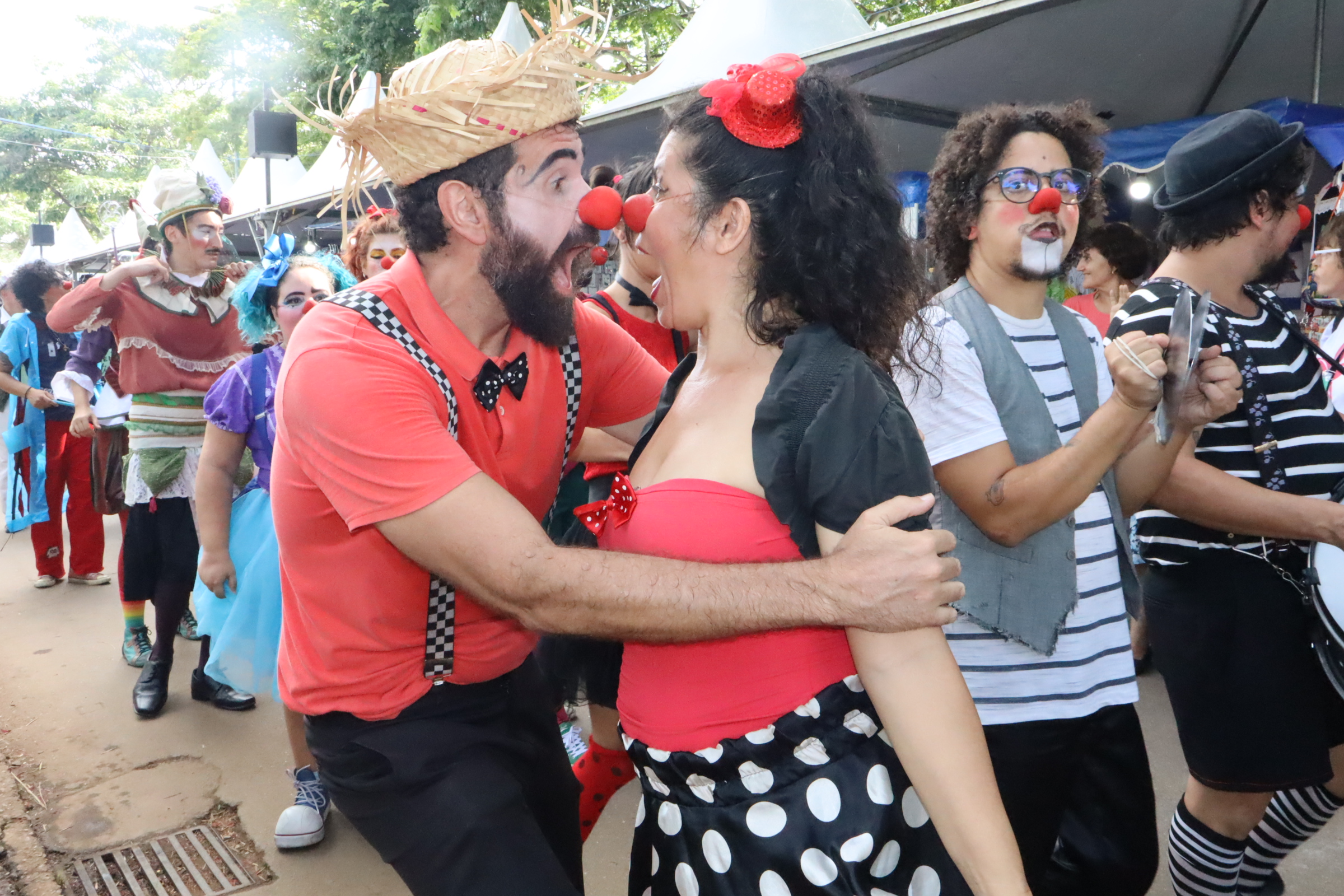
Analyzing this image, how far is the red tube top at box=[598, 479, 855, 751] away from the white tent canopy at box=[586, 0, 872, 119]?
491 centimetres

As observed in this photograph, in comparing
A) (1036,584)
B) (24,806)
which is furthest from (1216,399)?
(24,806)

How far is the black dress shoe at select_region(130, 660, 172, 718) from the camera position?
432 cm

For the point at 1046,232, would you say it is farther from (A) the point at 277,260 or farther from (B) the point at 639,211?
(A) the point at 277,260

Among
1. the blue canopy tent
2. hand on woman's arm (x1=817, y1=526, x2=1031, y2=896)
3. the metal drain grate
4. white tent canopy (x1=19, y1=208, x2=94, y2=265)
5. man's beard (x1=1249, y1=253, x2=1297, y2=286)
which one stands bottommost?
white tent canopy (x1=19, y1=208, x2=94, y2=265)

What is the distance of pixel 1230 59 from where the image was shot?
5664mm

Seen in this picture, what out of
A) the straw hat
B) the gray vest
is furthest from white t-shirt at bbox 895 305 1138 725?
the straw hat

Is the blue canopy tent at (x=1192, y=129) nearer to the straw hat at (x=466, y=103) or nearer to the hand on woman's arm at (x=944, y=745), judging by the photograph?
the straw hat at (x=466, y=103)

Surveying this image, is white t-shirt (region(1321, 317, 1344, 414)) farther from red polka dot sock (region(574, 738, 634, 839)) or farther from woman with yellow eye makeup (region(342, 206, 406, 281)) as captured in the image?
woman with yellow eye makeup (region(342, 206, 406, 281))

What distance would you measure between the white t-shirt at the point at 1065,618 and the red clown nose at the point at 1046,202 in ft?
0.85

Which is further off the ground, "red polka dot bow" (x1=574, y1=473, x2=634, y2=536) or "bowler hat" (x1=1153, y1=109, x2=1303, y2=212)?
"bowler hat" (x1=1153, y1=109, x2=1303, y2=212)

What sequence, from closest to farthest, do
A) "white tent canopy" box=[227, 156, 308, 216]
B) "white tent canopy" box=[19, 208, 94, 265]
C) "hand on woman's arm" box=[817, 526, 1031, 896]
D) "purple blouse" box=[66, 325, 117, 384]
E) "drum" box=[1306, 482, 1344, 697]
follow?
"hand on woman's arm" box=[817, 526, 1031, 896], "drum" box=[1306, 482, 1344, 697], "purple blouse" box=[66, 325, 117, 384], "white tent canopy" box=[227, 156, 308, 216], "white tent canopy" box=[19, 208, 94, 265]

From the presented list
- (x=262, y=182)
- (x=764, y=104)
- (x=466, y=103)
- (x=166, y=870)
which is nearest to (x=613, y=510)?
(x=764, y=104)

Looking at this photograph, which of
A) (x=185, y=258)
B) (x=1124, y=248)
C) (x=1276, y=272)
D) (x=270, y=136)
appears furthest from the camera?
(x=270, y=136)

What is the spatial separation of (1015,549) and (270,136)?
9.88 m
